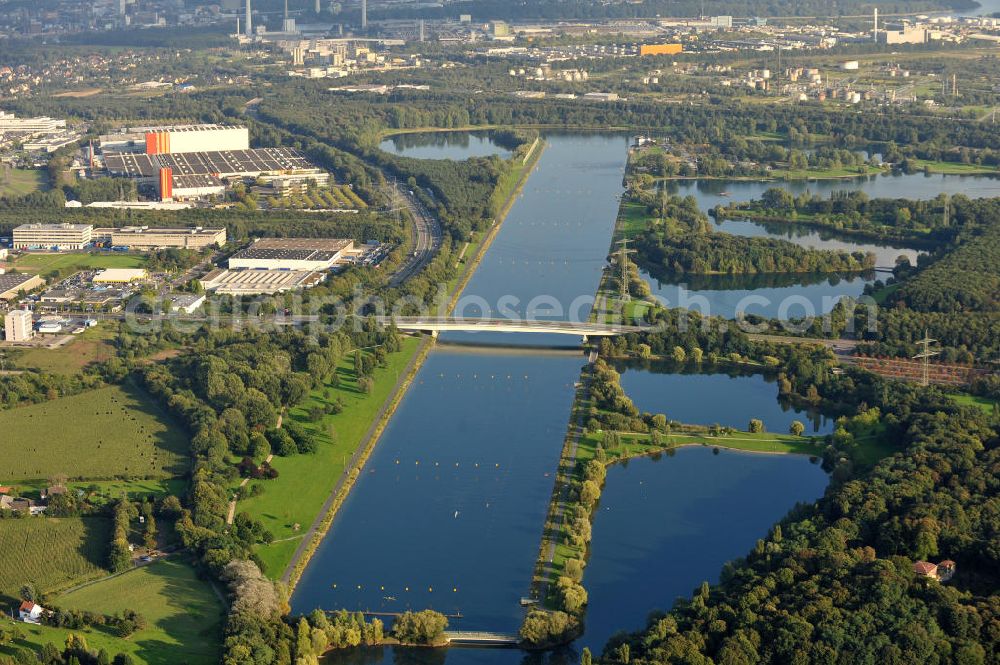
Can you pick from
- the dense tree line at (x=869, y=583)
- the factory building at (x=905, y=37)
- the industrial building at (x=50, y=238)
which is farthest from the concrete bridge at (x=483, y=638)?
the factory building at (x=905, y=37)

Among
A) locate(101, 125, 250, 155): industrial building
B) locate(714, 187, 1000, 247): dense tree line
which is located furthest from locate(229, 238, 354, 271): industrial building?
locate(101, 125, 250, 155): industrial building

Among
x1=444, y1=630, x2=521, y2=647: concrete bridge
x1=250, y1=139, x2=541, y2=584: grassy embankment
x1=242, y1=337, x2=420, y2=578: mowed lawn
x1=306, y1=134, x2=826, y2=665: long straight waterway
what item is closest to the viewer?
x1=444, y1=630, x2=521, y2=647: concrete bridge

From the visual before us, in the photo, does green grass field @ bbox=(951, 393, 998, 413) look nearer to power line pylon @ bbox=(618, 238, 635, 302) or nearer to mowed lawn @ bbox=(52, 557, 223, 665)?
power line pylon @ bbox=(618, 238, 635, 302)

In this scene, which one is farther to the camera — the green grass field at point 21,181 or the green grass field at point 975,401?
the green grass field at point 21,181

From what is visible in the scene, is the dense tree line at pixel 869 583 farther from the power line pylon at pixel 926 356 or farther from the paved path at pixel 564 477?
the power line pylon at pixel 926 356

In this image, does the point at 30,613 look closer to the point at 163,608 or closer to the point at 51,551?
the point at 163,608
